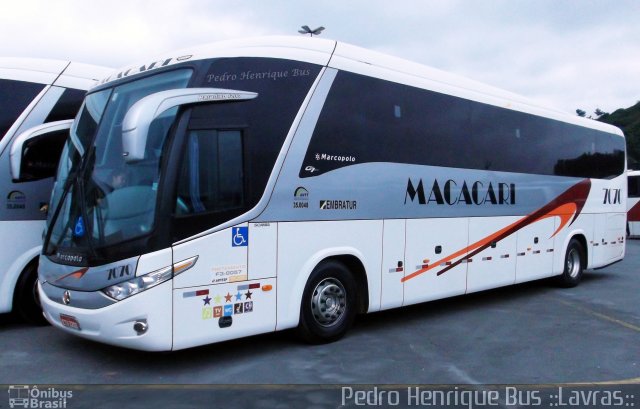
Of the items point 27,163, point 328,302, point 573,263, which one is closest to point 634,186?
point 573,263

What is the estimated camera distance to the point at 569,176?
11852mm

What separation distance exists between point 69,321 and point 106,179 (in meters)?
1.48

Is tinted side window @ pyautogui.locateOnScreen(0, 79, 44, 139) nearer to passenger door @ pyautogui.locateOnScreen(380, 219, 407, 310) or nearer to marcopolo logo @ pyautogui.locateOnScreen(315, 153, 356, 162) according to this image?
marcopolo logo @ pyautogui.locateOnScreen(315, 153, 356, 162)

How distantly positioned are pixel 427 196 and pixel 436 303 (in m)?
2.64

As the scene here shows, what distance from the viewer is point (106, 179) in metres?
6.02

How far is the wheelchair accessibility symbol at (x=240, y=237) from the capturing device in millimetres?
6133

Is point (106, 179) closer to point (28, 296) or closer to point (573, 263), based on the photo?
point (28, 296)

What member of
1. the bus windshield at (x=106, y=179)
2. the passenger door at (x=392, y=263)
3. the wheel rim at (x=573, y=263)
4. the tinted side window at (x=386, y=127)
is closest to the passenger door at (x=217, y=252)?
the bus windshield at (x=106, y=179)

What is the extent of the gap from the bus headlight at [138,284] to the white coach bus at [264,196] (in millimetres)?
13

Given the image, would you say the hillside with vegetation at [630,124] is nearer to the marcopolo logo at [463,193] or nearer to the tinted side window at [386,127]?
the marcopolo logo at [463,193]

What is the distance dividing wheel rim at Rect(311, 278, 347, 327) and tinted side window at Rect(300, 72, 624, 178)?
4.40 feet

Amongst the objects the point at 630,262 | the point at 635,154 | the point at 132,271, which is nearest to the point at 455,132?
the point at 132,271

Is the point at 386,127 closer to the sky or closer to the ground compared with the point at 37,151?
closer to the sky

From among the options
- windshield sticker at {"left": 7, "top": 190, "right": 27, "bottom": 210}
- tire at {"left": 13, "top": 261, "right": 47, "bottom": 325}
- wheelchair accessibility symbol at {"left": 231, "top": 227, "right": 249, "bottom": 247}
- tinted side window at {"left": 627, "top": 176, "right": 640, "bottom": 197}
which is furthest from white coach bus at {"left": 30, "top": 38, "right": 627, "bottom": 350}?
tinted side window at {"left": 627, "top": 176, "right": 640, "bottom": 197}
